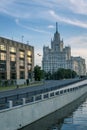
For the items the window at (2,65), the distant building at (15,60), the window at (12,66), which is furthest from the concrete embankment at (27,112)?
the window at (12,66)

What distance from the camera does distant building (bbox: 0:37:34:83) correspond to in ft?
395

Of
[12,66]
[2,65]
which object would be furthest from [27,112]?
[12,66]

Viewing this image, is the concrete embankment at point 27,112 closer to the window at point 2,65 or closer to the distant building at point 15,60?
the window at point 2,65

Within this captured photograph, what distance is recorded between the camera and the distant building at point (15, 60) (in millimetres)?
120375

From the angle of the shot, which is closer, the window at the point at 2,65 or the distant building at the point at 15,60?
the window at the point at 2,65

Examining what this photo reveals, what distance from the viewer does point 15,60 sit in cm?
13062

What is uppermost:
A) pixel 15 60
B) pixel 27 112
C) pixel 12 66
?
pixel 15 60

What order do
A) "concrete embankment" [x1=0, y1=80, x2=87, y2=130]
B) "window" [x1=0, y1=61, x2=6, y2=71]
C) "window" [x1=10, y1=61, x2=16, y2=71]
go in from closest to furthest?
"concrete embankment" [x1=0, y1=80, x2=87, y2=130]
"window" [x1=0, y1=61, x2=6, y2=71]
"window" [x1=10, y1=61, x2=16, y2=71]

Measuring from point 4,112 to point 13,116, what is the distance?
1997 millimetres

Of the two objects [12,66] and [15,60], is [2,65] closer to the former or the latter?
[12,66]

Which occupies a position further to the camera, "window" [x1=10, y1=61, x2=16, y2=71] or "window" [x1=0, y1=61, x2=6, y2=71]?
"window" [x1=10, y1=61, x2=16, y2=71]

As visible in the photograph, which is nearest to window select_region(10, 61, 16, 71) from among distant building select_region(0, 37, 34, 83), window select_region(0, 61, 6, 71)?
distant building select_region(0, 37, 34, 83)

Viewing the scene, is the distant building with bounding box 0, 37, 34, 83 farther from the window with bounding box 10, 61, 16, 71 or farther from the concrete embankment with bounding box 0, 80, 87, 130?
the concrete embankment with bounding box 0, 80, 87, 130

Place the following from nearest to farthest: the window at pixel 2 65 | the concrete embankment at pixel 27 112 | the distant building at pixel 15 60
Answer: the concrete embankment at pixel 27 112 → the window at pixel 2 65 → the distant building at pixel 15 60
